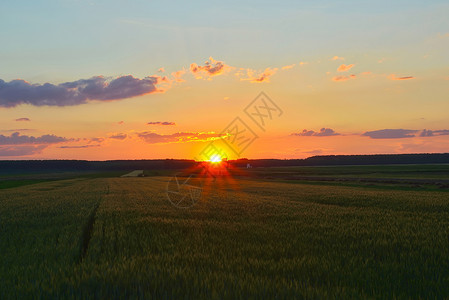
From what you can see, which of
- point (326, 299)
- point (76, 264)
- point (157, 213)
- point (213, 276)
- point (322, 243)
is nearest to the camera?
point (326, 299)

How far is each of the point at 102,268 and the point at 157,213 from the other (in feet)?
32.8

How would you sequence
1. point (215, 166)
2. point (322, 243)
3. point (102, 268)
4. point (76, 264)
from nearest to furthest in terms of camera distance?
point (102, 268) < point (76, 264) < point (322, 243) < point (215, 166)

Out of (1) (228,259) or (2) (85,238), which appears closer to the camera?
(1) (228,259)

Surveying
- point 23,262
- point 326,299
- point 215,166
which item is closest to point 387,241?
point 326,299

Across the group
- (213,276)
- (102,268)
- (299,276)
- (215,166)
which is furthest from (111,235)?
(215,166)

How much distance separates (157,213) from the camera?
1652 centimetres

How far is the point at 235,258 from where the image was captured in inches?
298

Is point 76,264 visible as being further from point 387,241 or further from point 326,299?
point 387,241

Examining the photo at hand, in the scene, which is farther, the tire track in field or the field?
the tire track in field

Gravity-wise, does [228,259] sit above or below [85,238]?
above

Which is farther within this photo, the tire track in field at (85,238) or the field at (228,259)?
the tire track in field at (85,238)

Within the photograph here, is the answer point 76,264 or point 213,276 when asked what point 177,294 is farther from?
point 76,264

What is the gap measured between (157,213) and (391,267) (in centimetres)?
1175

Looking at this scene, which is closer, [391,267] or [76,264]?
[391,267]
